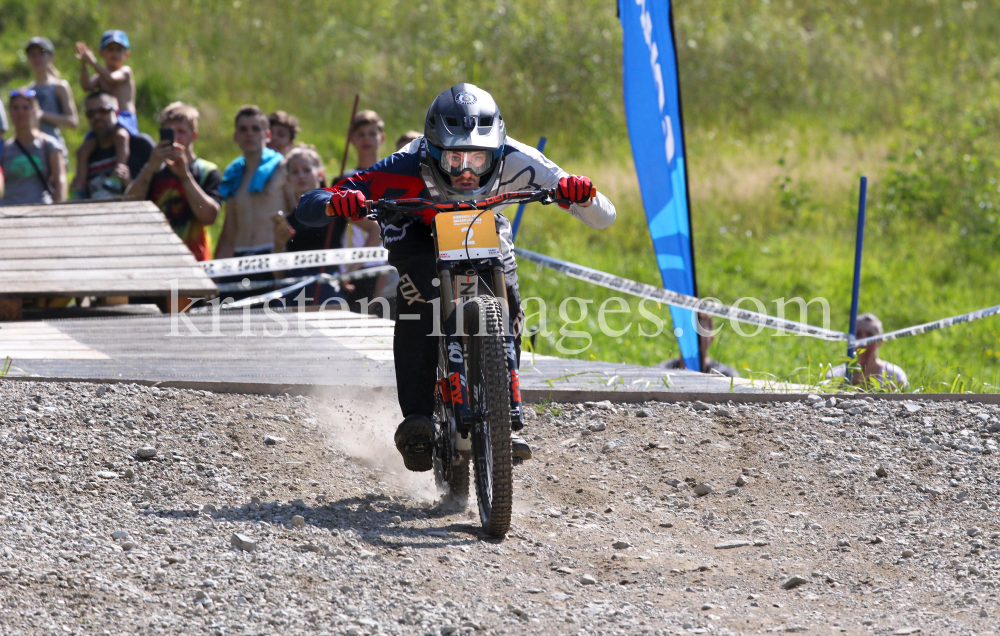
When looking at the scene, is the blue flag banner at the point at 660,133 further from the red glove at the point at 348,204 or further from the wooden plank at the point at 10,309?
the wooden plank at the point at 10,309

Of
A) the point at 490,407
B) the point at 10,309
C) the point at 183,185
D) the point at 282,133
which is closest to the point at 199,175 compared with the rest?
the point at 183,185

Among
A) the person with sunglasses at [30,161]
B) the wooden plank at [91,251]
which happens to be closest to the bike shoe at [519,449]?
the wooden plank at [91,251]

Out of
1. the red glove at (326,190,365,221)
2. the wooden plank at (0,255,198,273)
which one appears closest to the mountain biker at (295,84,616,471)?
the red glove at (326,190,365,221)

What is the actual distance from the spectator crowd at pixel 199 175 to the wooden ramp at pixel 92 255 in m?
0.39

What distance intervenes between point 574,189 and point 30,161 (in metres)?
6.93

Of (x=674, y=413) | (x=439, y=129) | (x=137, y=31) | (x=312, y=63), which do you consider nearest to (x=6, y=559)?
(x=439, y=129)

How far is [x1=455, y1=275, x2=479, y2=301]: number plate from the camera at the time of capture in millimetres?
4262

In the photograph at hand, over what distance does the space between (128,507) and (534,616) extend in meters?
1.81

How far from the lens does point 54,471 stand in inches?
178

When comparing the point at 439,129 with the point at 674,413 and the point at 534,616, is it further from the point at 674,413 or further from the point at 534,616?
the point at 674,413

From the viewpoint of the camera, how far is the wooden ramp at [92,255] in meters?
7.90

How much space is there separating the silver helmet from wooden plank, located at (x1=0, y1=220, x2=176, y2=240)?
4.75 meters

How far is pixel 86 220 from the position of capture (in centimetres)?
880

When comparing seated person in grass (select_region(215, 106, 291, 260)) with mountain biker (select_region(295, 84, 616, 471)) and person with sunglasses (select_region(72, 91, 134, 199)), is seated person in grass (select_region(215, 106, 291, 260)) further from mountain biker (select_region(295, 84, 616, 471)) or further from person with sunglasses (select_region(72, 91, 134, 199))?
mountain biker (select_region(295, 84, 616, 471))
